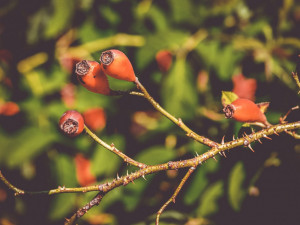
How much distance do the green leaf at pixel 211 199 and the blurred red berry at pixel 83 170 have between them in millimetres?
875

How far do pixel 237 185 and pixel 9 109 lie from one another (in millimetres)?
1756

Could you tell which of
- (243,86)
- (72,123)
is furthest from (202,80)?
(72,123)

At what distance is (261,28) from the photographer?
214 centimetres

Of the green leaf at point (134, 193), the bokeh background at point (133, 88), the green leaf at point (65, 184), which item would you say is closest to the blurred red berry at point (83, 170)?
the bokeh background at point (133, 88)

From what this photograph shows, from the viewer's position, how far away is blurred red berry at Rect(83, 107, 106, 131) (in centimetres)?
241

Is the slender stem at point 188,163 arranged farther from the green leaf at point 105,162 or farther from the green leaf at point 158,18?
the green leaf at point 158,18

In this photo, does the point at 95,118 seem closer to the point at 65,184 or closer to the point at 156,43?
the point at 65,184

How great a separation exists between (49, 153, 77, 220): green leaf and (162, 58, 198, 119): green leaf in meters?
0.78

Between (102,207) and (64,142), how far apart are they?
0.52 meters

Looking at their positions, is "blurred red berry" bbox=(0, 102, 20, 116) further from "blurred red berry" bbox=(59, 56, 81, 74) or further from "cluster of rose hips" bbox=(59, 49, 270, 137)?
"cluster of rose hips" bbox=(59, 49, 270, 137)

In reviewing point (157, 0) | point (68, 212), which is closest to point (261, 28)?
point (157, 0)

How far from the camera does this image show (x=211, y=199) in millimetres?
Result: 1784

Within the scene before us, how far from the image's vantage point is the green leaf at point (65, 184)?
208 cm

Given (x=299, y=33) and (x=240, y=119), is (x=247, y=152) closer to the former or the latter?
(x=240, y=119)
